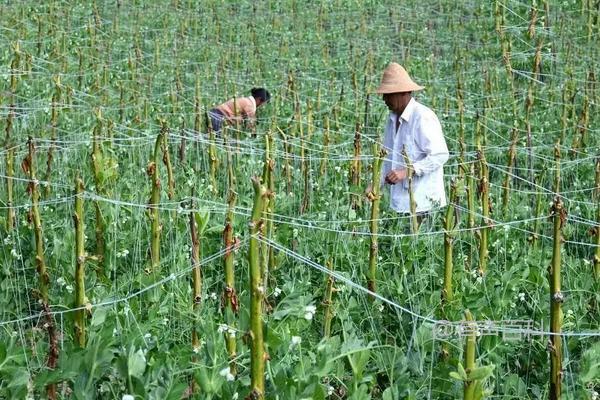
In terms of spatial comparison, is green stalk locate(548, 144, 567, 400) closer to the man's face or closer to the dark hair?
the man's face

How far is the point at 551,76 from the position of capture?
8578 millimetres

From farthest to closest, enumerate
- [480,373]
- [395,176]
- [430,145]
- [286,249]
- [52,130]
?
[52,130]
[430,145]
[395,176]
[286,249]
[480,373]

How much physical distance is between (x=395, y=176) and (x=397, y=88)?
0.50 metres

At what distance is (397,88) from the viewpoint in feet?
16.8

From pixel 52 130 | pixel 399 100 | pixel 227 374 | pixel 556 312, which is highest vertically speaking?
pixel 399 100

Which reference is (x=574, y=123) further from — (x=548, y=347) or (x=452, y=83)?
(x=548, y=347)

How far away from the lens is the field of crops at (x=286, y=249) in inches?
123

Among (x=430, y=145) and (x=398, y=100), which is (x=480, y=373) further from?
(x=398, y=100)

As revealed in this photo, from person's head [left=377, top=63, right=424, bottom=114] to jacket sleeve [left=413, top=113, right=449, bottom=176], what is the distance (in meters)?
0.17

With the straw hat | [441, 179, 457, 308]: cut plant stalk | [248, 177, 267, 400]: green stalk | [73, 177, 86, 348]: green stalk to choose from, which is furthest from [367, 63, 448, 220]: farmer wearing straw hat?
[248, 177, 267, 400]: green stalk

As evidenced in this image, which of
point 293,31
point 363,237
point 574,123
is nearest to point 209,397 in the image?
point 363,237

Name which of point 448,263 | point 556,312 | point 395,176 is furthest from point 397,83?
point 556,312

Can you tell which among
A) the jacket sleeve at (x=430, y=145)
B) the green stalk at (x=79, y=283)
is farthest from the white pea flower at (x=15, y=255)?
the jacket sleeve at (x=430, y=145)

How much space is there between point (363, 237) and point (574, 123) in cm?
307
